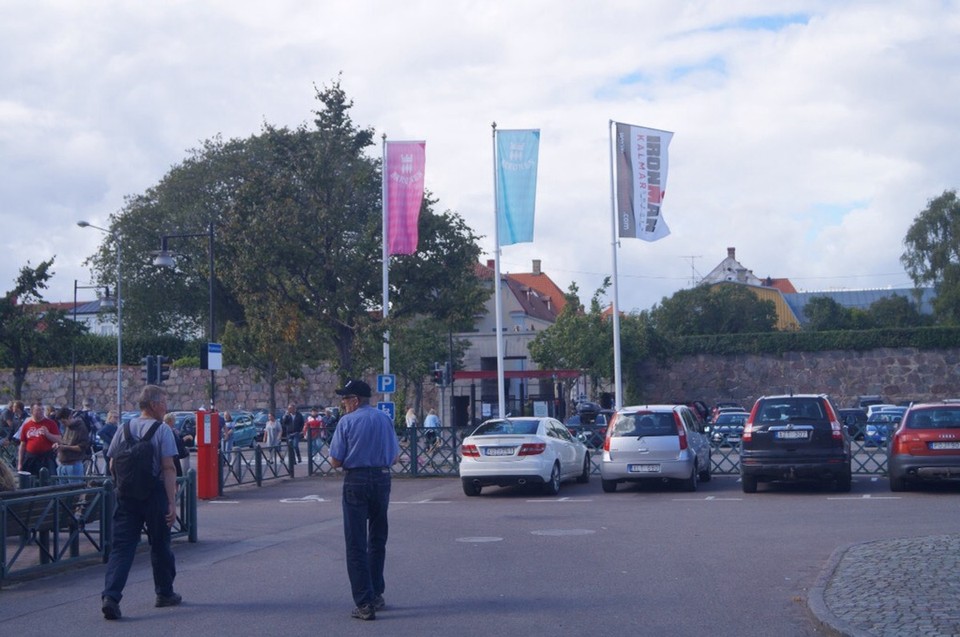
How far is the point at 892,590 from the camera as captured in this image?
878cm

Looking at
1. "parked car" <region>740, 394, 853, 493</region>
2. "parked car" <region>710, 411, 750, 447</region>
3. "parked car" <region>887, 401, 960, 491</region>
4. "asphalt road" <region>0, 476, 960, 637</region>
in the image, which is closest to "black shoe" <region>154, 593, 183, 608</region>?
"asphalt road" <region>0, 476, 960, 637</region>

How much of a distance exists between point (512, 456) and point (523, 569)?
839 cm

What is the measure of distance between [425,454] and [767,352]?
36.5m

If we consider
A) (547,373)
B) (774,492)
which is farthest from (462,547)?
(547,373)

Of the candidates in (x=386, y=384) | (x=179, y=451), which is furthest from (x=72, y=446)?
(x=386, y=384)

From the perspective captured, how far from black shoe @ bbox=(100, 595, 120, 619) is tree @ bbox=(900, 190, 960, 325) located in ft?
200

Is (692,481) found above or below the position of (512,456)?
below

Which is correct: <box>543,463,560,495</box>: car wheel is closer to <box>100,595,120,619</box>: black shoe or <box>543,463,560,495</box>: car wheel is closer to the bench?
the bench

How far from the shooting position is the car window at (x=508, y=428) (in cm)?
1973

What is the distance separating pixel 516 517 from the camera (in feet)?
52.5

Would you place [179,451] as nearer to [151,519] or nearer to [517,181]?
[151,519]

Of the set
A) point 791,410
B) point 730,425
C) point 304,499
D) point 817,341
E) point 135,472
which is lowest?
point 304,499

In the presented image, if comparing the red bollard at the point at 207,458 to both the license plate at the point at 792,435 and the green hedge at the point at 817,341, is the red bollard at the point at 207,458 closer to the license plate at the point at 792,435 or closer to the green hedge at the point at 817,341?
the license plate at the point at 792,435

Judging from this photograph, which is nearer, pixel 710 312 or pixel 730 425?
pixel 730 425
